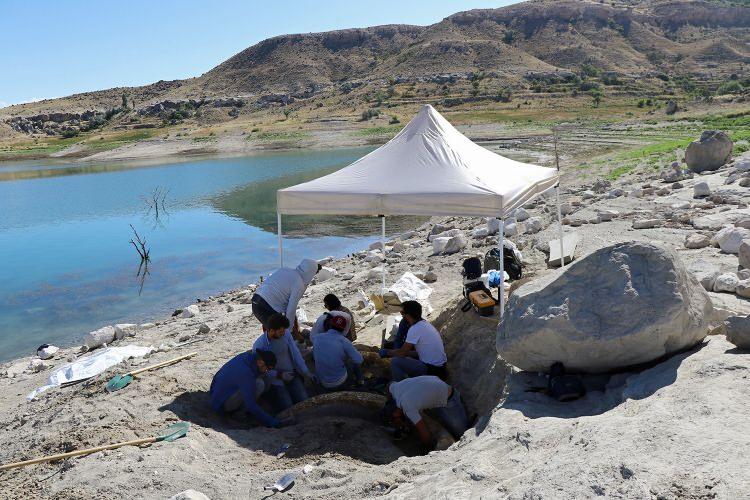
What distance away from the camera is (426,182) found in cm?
833

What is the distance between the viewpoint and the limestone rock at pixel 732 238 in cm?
966

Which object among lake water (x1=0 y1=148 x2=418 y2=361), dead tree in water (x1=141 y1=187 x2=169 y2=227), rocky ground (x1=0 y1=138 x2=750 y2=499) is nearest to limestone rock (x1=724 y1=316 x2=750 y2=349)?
rocky ground (x1=0 y1=138 x2=750 y2=499)

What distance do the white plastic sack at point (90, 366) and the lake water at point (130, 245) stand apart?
→ 4.20m

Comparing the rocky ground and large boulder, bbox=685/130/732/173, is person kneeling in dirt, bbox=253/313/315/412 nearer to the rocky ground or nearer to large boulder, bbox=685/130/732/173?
the rocky ground

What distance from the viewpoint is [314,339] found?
7.43 meters

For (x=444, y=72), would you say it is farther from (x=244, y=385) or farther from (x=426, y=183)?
(x=244, y=385)

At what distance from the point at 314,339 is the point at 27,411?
3864 mm

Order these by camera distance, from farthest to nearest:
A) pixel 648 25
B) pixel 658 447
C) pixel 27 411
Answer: pixel 648 25, pixel 27 411, pixel 658 447

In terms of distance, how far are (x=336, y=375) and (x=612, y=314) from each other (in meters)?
3.28

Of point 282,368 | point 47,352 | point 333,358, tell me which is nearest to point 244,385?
point 282,368

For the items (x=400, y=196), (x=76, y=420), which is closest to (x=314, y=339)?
(x=400, y=196)

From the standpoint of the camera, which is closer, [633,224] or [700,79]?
[633,224]

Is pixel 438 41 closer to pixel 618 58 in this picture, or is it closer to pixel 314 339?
pixel 618 58

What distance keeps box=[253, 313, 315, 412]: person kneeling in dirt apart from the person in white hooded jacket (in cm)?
85
